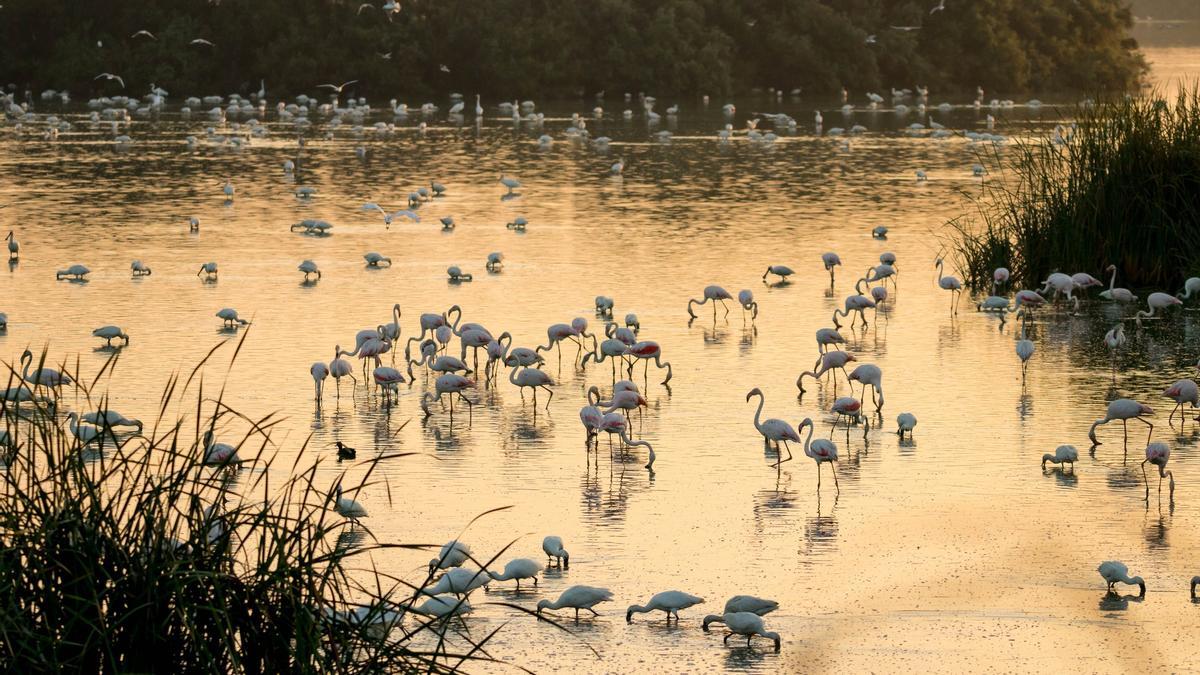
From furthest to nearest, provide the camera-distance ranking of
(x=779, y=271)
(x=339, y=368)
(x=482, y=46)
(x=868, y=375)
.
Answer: (x=482, y=46) < (x=779, y=271) < (x=339, y=368) < (x=868, y=375)

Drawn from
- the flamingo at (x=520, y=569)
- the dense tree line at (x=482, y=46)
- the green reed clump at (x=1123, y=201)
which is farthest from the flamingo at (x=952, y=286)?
the dense tree line at (x=482, y=46)

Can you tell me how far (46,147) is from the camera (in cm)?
3706

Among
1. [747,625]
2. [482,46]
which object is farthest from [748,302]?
[482,46]

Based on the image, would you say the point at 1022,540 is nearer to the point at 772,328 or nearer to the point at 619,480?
the point at 619,480

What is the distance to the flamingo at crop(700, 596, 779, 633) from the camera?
297 inches

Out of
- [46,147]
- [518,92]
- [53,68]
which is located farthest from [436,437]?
[53,68]

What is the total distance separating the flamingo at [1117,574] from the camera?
796cm

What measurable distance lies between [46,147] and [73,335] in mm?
23827

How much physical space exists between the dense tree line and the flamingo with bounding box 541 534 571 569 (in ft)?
155

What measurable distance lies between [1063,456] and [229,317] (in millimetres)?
7582

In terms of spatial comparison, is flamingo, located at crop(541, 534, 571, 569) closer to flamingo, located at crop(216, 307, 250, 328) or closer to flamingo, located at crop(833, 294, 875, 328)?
flamingo, located at crop(833, 294, 875, 328)

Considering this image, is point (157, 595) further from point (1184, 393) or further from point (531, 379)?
point (1184, 393)

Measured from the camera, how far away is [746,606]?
7.53 meters

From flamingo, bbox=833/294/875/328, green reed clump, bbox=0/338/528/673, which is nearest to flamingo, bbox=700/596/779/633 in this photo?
green reed clump, bbox=0/338/528/673
